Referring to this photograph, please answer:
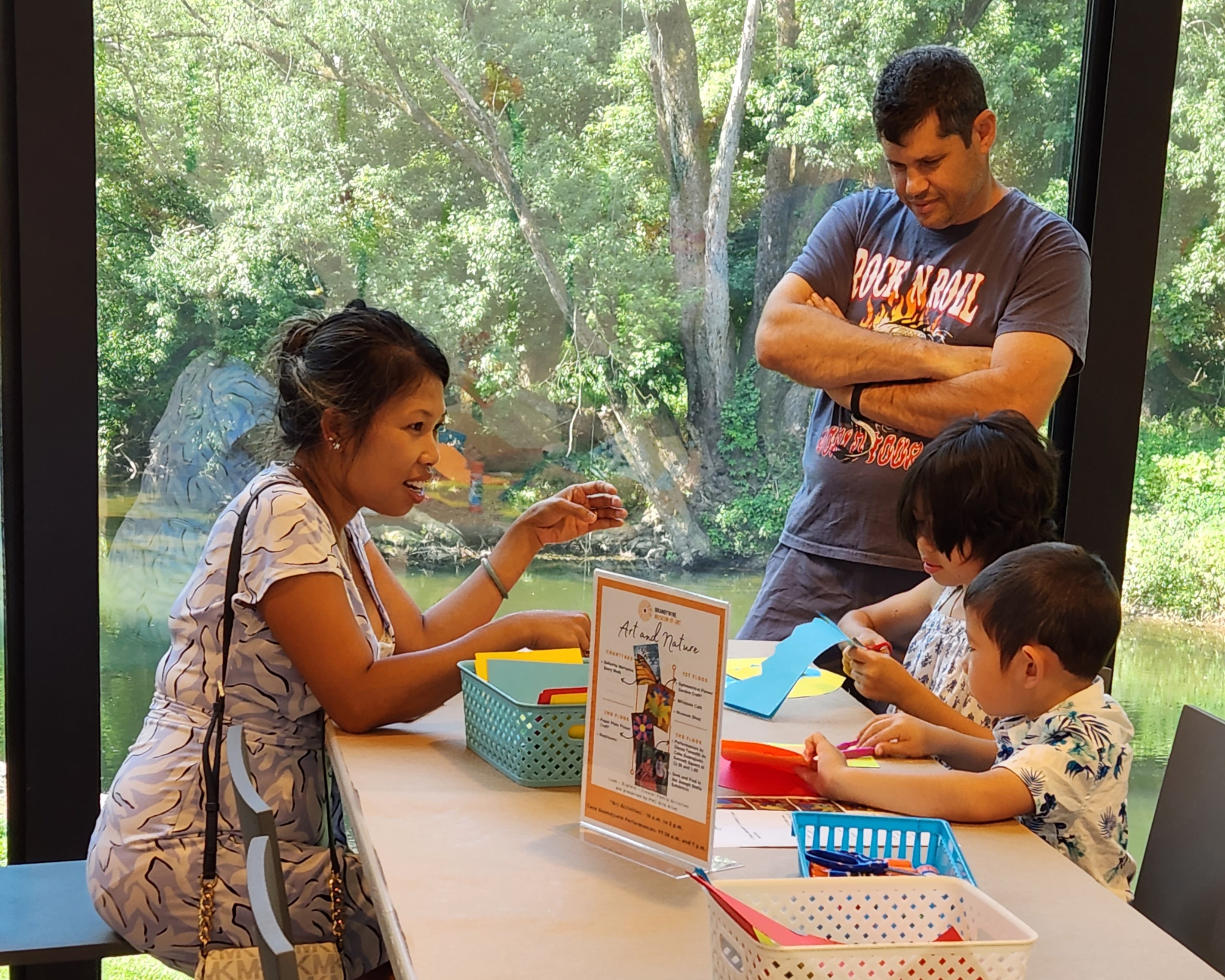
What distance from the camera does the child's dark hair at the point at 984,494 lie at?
6.42ft

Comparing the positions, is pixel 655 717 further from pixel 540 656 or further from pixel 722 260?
pixel 722 260

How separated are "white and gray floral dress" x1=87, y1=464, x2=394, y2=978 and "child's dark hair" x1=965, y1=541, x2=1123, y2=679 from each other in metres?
0.86

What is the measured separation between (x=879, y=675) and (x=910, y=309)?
3.41 ft

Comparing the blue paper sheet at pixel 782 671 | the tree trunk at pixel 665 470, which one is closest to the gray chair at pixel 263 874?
the blue paper sheet at pixel 782 671

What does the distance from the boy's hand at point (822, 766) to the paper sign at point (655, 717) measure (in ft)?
0.98

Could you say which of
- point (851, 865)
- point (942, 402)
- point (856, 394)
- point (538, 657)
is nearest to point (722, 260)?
point (856, 394)

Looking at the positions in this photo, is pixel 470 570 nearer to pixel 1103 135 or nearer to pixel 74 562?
pixel 74 562

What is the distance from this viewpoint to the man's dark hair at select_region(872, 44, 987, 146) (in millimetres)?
2393

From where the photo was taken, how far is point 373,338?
197 cm

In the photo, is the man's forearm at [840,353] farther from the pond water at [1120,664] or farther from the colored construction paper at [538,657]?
the colored construction paper at [538,657]

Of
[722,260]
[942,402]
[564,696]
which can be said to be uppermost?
[722,260]

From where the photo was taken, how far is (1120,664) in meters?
3.22

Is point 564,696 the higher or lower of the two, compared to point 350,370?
lower

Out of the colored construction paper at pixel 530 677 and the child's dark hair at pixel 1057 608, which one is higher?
the child's dark hair at pixel 1057 608
